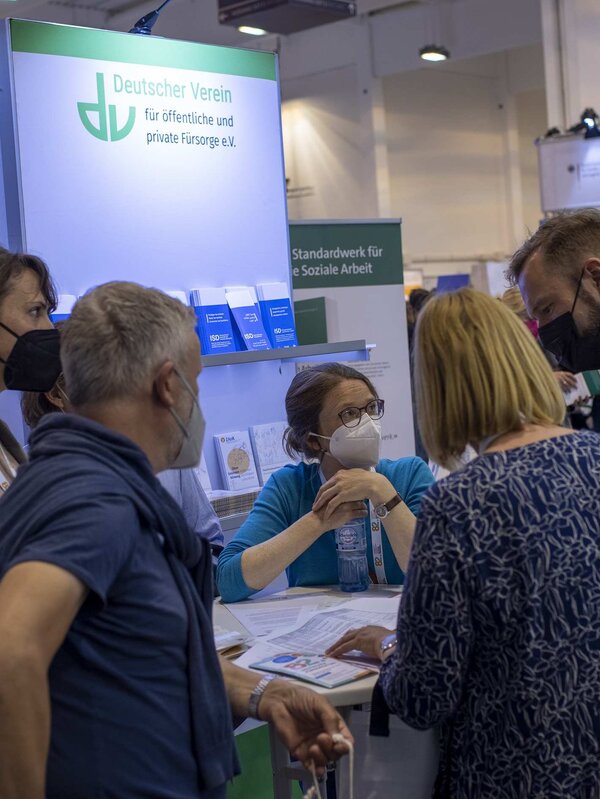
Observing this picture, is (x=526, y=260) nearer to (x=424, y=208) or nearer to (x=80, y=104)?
(x=80, y=104)

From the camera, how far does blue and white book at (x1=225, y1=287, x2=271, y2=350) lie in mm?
4039

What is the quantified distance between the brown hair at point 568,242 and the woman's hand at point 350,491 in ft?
2.46

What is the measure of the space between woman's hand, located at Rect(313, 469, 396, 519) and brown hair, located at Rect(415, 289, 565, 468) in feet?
3.34

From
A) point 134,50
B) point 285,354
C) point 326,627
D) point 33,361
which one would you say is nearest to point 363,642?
point 326,627

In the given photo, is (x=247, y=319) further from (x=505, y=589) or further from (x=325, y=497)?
(x=505, y=589)

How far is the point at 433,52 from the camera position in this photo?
12352mm

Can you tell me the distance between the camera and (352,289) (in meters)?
5.35

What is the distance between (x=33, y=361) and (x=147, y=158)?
4.94 ft

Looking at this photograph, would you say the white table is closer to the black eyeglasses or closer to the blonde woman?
the blonde woman

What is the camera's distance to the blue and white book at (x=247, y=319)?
4039mm

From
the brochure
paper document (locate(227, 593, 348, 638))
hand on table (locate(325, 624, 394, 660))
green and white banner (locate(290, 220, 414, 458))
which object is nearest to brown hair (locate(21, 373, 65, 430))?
paper document (locate(227, 593, 348, 638))

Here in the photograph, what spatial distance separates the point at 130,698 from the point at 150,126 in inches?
113

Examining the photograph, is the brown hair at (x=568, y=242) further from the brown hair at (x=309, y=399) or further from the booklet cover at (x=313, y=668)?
the booklet cover at (x=313, y=668)

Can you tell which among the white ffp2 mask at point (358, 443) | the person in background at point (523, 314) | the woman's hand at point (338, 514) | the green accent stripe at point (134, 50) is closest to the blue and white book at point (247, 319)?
the green accent stripe at point (134, 50)
